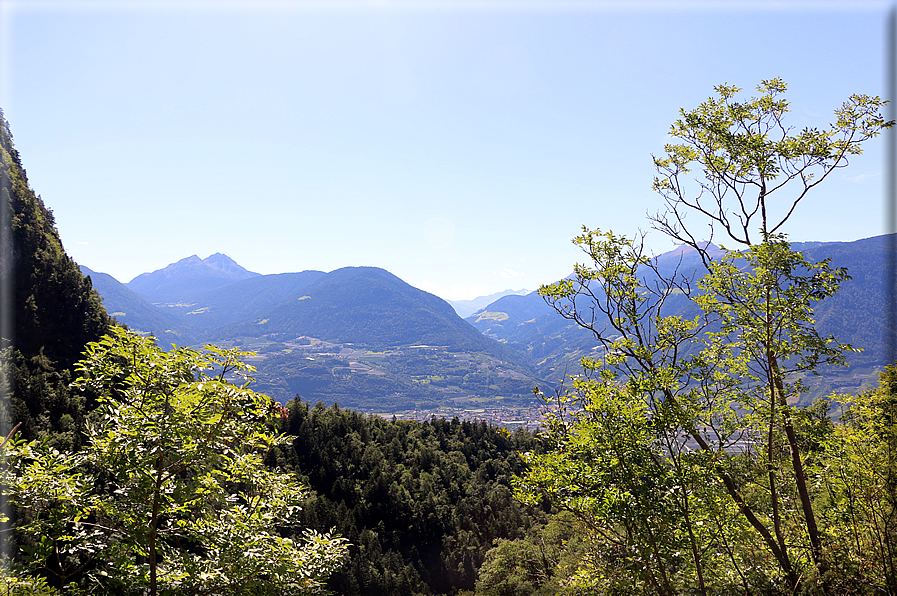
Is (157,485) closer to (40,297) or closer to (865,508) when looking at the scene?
(865,508)

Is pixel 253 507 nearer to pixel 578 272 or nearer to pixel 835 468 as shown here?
pixel 578 272

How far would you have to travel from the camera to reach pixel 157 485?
603 centimetres

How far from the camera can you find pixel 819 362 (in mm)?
7711

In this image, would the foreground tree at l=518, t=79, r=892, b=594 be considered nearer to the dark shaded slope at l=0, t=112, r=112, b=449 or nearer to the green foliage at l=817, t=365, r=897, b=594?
the green foliage at l=817, t=365, r=897, b=594

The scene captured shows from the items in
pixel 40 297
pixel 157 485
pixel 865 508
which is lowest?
pixel 865 508

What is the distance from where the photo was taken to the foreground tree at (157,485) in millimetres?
6078

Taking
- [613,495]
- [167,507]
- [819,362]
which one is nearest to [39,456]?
[167,507]

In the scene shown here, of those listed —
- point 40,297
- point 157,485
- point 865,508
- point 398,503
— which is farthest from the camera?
point 398,503

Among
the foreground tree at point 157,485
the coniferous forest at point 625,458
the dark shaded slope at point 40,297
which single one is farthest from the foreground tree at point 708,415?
the dark shaded slope at point 40,297

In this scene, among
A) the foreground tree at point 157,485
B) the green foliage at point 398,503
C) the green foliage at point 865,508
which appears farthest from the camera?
the green foliage at point 398,503

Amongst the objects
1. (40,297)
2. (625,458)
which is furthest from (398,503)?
(625,458)

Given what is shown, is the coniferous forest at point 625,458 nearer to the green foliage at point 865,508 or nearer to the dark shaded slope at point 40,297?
the green foliage at point 865,508

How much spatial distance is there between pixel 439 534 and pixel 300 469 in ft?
85.3

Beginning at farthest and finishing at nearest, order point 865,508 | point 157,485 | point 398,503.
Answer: point 398,503, point 865,508, point 157,485
